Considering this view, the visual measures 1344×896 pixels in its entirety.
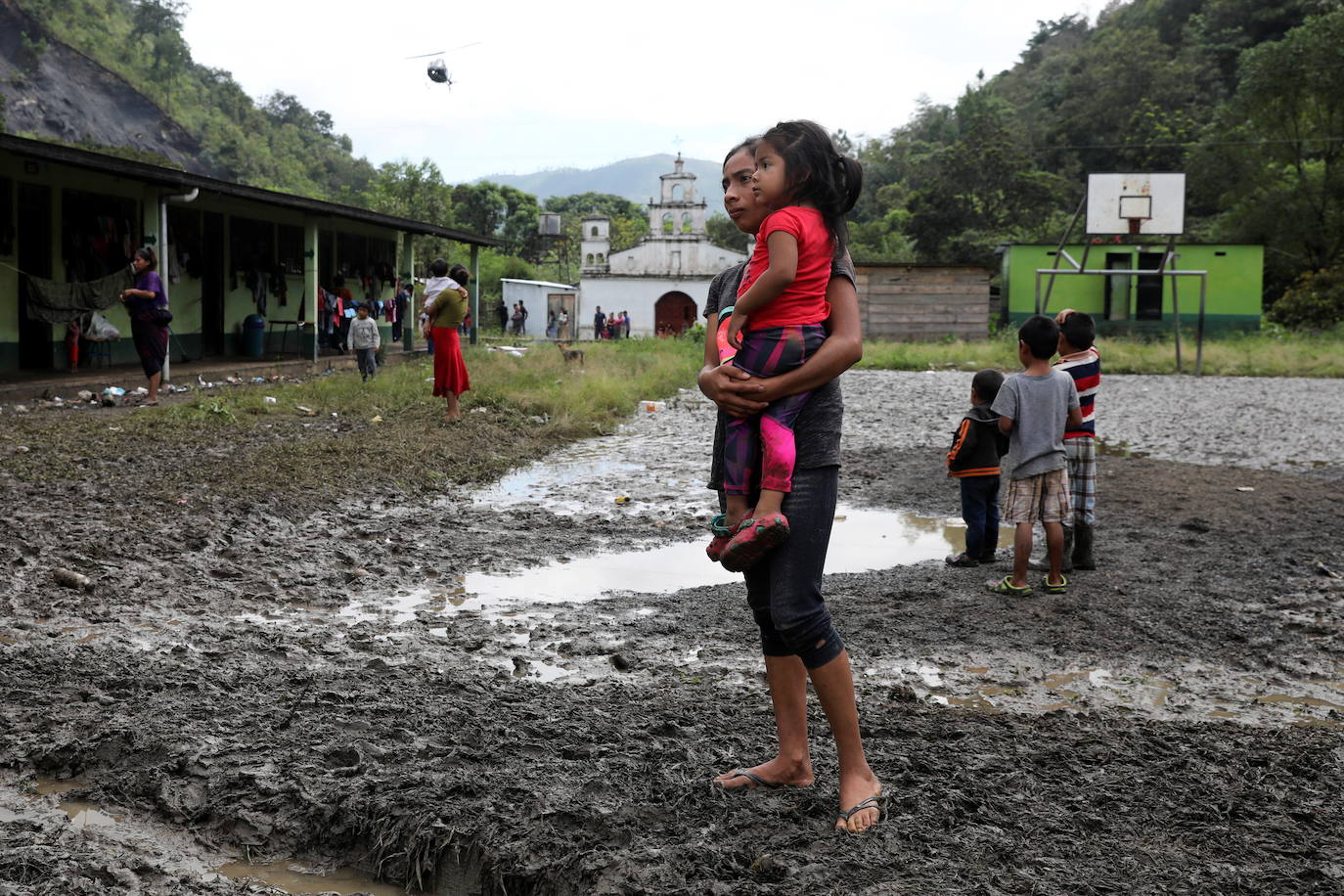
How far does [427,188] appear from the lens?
58.8m

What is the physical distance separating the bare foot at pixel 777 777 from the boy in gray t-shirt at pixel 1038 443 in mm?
2780

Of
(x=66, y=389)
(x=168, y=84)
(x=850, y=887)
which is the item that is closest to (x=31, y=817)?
(x=850, y=887)

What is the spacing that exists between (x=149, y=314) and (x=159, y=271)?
3619 mm

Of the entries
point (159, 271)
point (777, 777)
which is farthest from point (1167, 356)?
point (777, 777)

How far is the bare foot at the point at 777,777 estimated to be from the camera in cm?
288

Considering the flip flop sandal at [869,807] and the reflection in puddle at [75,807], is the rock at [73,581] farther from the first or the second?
the flip flop sandal at [869,807]

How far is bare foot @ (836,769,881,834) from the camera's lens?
8.67 ft

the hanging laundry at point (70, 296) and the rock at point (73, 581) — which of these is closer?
the rock at point (73, 581)

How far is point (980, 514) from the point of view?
603 centimetres

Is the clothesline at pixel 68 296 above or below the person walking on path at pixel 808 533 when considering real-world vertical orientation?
above

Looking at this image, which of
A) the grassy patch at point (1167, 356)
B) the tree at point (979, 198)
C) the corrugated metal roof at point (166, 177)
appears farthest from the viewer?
the tree at point (979, 198)

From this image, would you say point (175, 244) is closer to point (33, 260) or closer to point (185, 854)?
point (33, 260)

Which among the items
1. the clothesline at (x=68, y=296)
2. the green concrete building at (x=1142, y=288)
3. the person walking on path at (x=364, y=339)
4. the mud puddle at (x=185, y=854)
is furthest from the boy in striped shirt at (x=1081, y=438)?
the green concrete building at (x=1142, y=288)

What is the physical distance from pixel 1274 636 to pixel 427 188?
191 feet
